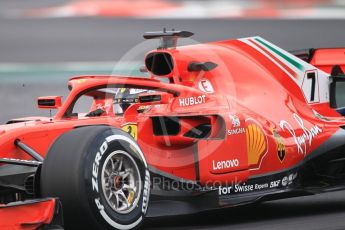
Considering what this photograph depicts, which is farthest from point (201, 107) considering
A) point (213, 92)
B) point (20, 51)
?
point (20, 51)

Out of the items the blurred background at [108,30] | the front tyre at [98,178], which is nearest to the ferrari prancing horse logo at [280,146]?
the front tyre at [98,178]

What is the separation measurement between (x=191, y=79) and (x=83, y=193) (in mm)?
2530

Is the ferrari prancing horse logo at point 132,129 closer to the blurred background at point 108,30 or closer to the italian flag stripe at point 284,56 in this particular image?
the italian flag stripe at point 284,56

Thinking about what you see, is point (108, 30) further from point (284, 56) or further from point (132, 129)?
point (132, 129)

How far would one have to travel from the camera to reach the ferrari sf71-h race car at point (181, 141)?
6609 mm

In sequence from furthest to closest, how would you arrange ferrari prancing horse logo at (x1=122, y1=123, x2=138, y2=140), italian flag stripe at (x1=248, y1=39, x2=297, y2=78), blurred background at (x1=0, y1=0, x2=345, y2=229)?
blurred background at (x1=0, y1=0, x2=345, y2=229), italian flag stripe at (x1=248, y1=39, x2=297, y2=78), ferrari prancing horse logo at (x1=122, y1=123, x2=138, y2=140)

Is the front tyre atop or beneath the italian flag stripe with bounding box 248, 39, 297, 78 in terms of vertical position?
beneath

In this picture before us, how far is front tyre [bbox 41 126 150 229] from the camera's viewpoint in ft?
21.4

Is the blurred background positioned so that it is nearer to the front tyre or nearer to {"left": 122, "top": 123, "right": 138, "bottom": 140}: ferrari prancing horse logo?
{"left": 122, "top": 123, "right": 138, "bottom": 140}: ferrari prancing horse logo

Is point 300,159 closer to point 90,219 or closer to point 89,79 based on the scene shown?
point 89,79

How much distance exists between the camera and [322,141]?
895 centimetres

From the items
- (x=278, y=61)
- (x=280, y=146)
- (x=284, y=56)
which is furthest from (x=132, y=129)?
(x=284, y=56)

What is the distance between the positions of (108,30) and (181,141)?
6561 mm

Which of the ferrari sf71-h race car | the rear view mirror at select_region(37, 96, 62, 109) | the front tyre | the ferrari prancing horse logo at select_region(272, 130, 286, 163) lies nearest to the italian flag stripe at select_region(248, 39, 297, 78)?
the ferrari sf71-h race car
